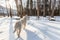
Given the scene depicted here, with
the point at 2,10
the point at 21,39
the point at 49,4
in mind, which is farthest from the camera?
the point at 2,10

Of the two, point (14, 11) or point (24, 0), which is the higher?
point (24, 0)

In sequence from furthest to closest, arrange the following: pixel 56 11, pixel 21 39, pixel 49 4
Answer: pixel 56 11
pixel 49 4
pixel 21 39

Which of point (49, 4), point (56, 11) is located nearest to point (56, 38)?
point (49, 4)

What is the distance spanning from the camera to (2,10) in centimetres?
1532

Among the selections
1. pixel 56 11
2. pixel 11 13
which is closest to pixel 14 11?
pixel 11 13

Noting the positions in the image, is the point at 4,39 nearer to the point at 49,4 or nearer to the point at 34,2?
the point at 49,4

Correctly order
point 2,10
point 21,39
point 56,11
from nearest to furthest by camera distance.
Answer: point 21,39 → point 56,11 → point 2,10

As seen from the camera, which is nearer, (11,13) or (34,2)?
(11,13)

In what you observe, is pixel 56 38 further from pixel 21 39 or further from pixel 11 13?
pixel 11 13

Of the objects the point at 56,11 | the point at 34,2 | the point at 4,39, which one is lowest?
the point at 4,39

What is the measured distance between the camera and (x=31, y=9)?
13.6 meters

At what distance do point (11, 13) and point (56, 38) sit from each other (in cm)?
867

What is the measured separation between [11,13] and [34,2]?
2811 millimetres

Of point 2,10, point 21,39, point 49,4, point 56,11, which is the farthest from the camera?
point 2,10
